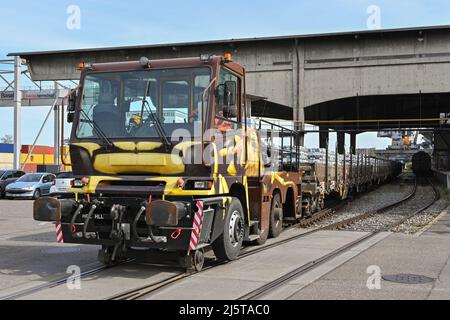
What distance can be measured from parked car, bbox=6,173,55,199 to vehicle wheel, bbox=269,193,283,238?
56.6ft

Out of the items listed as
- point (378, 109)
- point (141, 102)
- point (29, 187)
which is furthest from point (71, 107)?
point (378, 109)

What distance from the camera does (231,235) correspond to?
834 centimetres

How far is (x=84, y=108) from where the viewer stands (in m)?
8.00

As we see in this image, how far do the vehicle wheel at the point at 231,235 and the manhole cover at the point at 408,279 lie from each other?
245 cm

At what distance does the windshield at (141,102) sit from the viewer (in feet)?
24.7

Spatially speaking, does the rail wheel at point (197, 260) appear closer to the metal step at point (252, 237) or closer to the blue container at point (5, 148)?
the metal step at point (252, 237)

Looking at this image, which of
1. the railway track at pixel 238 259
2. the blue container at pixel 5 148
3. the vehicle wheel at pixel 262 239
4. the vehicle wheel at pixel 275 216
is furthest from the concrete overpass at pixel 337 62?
the blue container at pixel 5 148

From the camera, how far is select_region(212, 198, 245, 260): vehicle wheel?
320 inches

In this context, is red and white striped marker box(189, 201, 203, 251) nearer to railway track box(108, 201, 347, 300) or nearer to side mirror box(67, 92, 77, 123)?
railway track box(108, 201, 347, 300)

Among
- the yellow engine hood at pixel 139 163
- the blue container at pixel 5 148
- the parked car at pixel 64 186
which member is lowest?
the parked car at pixel 64 186

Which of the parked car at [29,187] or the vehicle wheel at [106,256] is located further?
the parked car at [29,187]

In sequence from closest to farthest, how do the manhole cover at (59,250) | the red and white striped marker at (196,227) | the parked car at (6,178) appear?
1. the red and white striped marker at (196,227)
2. the manhole cover at (59,250)
3. the parked car at (6,178)

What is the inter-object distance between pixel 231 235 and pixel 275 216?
318 centimetres
